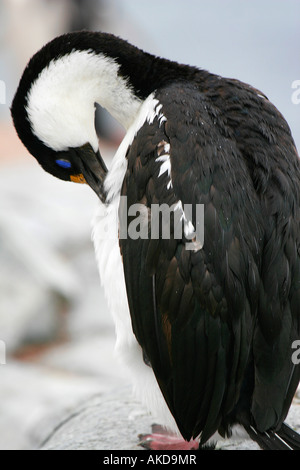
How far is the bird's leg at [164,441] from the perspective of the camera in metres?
2.94

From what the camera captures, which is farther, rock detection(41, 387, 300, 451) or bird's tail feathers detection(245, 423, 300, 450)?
rock detection(41, 387, 300, 451)

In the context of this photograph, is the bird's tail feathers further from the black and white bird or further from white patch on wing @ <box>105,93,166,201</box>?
white patch on wing @ <box>105,93,166,201</box>

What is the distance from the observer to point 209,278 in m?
2.30

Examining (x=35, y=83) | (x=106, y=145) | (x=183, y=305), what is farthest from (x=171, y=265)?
(x=106, y=145)

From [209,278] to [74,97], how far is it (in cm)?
111

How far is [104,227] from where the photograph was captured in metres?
2.73

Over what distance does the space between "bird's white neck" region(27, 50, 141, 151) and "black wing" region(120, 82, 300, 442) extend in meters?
0.48

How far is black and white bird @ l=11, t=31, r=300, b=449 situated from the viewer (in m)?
2.33

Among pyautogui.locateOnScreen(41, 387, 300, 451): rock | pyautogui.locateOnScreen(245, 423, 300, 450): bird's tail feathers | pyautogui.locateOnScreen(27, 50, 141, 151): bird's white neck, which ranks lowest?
pyautogui.locateOnScreen(41, 387, 300, 451): rock

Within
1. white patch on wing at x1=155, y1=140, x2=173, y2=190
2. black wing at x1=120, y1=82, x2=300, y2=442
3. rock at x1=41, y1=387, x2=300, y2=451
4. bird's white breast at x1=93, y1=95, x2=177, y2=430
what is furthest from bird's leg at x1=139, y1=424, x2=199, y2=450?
white patch on wing at x1=155, y1=140, x2=173, y2=190

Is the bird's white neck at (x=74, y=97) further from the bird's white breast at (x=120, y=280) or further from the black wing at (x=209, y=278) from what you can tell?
the black wing at (x=209, y=278)

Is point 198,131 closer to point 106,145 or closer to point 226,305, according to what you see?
point 226,305

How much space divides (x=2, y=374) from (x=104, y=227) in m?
2.36

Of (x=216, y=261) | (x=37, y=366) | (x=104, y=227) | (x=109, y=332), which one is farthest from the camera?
(x=109, y=332)
